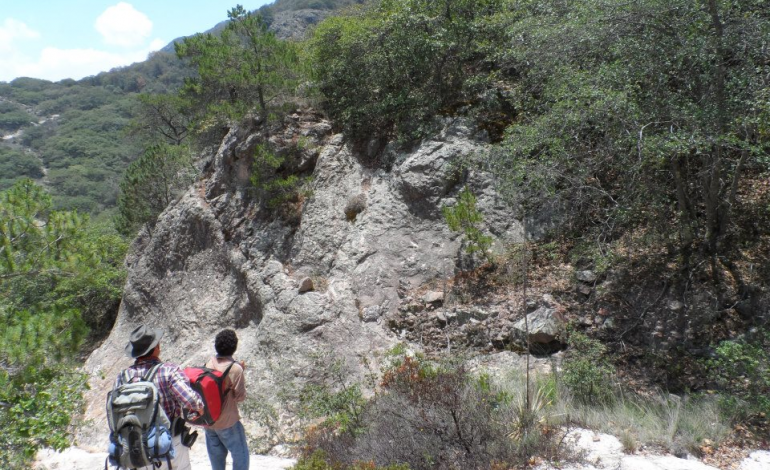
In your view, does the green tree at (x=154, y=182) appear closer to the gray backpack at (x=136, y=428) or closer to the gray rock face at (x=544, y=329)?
the gray rock face at (x=544, y=329)

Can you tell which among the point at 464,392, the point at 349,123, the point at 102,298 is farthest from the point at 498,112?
the point at 102,298

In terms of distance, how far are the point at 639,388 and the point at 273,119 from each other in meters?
8.66

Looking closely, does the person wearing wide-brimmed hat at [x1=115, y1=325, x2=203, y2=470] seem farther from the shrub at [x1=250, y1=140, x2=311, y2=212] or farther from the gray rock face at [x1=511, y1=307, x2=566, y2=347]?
the shrub at [x1=250, y1=140, x2=311, y2=212]

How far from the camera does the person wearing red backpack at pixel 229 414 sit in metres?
4.11

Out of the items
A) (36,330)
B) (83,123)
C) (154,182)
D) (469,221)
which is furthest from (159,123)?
(83,123)

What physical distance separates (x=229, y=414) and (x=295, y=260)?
19.5 ft

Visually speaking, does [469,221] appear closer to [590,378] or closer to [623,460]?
[590,378]

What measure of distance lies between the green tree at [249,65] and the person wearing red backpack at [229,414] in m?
8.23

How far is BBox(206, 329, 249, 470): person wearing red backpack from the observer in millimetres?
4113

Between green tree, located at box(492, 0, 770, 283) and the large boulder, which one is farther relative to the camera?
the large boulder

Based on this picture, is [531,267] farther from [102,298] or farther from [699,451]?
[102,298]

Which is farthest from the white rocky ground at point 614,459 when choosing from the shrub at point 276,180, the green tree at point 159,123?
the green tree at point 159,123

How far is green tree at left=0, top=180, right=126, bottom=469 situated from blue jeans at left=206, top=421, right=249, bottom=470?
196cm

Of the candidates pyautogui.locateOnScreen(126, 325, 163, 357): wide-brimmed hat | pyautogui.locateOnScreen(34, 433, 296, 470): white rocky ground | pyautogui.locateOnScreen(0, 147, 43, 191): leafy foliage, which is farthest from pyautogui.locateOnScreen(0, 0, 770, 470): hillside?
pyautogui.locateOnScreen(0, 147, 43, 191): leafy foliage
